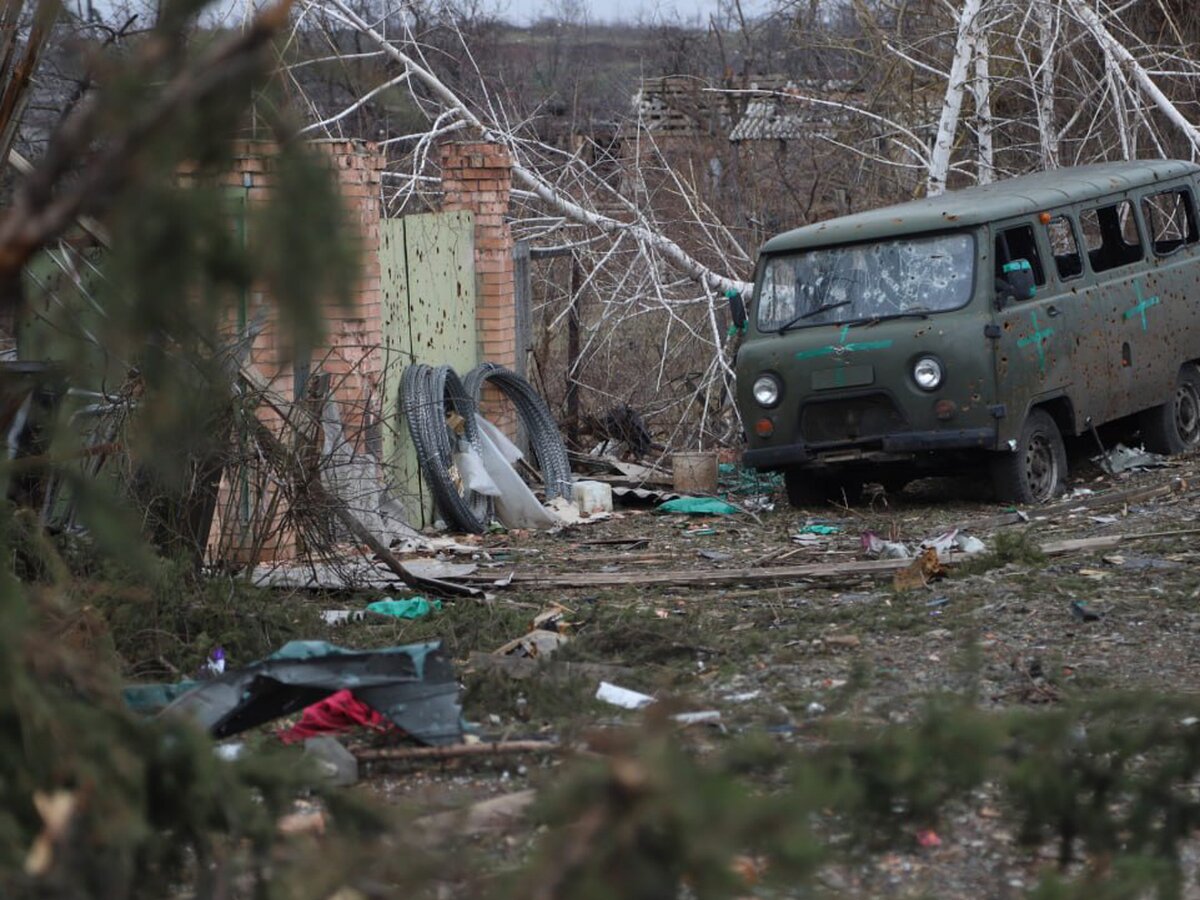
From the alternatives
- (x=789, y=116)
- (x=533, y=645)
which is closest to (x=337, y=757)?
(x=533, y=645)

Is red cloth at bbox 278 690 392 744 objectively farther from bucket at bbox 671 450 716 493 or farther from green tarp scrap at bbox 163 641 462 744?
bucket at bbox 671 450 716 493

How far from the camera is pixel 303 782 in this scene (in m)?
2.79

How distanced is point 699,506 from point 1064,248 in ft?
11.1

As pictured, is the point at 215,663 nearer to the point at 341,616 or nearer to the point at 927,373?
the point at 341,616

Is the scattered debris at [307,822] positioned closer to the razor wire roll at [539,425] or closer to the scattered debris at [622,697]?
the scattered debris at [622,697]

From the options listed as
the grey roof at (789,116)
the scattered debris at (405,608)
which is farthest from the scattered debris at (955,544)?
the grey roof at (789,116)

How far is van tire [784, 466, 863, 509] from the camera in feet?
36.9

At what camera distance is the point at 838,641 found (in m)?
6.43

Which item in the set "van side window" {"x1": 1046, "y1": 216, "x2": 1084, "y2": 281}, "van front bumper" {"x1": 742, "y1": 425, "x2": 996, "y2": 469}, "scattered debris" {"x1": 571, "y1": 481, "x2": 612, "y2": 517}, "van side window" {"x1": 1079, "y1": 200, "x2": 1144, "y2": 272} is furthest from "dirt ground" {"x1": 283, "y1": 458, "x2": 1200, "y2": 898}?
"van side window" {"x1": 1079, "y1": 200, "x2": 1144, "y2": 272}

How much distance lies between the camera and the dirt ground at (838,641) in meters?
4.18

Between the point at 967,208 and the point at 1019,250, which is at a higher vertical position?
the point at 967,208

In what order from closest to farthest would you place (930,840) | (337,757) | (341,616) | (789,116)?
(930,840) → (337,757) → (341,616) → (789,116)

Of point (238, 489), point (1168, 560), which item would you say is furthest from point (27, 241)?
point (1168, 560)

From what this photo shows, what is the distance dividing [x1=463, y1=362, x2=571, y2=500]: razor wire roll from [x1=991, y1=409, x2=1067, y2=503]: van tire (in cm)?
325
